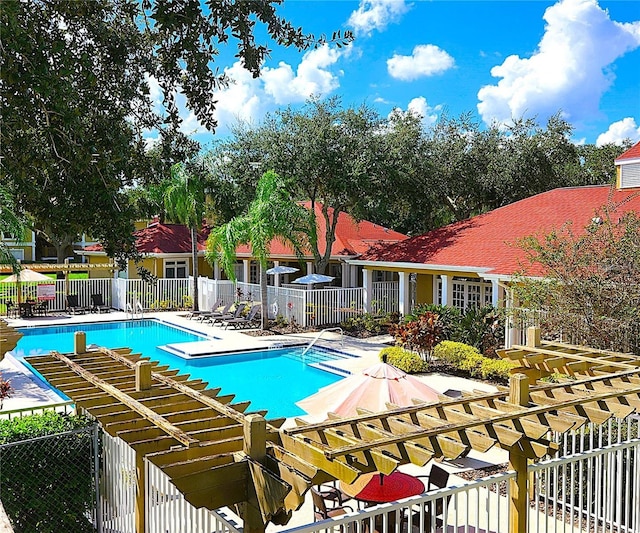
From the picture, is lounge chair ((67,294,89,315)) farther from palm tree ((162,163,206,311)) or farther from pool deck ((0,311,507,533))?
palm tree ((162,163,206,311))

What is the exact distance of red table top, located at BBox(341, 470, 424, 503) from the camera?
22.5 feet

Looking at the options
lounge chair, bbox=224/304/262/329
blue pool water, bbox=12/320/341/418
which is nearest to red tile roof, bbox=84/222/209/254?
blue pool water, bbox=12/320/341/418

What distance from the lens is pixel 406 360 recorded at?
17203mm

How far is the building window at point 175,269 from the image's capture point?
34781 millimetres

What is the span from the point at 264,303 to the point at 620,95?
20119 mm

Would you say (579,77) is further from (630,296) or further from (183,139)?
(183,139)

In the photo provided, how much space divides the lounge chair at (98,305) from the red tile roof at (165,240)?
3.44 meters

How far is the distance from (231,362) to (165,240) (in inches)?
631

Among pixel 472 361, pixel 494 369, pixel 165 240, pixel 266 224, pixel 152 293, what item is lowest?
pixel 494 369

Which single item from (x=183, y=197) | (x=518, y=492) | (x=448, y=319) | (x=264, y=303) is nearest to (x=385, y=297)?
(x=264, y=303)

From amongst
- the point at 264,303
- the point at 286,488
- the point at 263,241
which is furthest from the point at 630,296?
the point at 264,303

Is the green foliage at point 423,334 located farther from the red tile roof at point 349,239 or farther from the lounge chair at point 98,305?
the lounge chair at point 98,305

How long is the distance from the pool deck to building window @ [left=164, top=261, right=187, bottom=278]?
14.6ft

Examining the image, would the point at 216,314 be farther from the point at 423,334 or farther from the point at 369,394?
the point at 369,394
